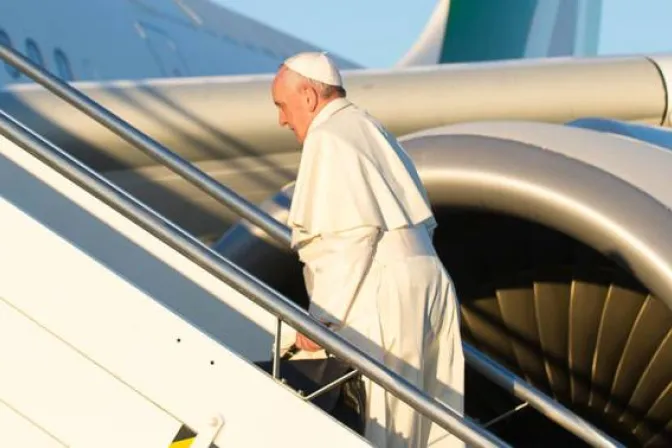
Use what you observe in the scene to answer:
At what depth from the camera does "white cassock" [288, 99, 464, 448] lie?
243 cm

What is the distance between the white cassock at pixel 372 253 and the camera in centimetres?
243

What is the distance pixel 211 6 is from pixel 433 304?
9.35 metres

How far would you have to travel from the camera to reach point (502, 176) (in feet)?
12.3

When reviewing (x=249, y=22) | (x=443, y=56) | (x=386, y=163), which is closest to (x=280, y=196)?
(x=386, y=163)

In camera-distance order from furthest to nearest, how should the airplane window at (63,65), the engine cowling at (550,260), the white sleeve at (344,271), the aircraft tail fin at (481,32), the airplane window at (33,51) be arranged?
the aircraft tail fin at (481,32)
the airplane window at (63,65)
the airplane window at (33,51)
the engine cowling at (550,260)
the white sleeve at (344,271)

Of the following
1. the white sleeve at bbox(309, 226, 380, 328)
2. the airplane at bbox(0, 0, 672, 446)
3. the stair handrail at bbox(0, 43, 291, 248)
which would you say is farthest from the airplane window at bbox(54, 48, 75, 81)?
the white sleeve at bbox(309, 226, 380, 328)

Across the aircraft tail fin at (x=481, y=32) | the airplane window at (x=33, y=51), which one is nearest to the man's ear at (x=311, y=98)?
the airplane window at (x=33, y=51)

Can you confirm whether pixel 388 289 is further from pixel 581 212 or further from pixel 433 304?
pixel 581 212

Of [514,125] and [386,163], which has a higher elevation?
[514,125]

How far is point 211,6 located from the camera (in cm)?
1157

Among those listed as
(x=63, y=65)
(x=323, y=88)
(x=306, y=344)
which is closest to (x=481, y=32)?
(x=63, y=65)

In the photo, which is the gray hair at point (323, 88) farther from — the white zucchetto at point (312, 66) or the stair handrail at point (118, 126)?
the stair handrail at point (118, 126)

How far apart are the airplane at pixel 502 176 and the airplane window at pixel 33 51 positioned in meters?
0.02

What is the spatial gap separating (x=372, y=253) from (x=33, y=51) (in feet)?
13.5
